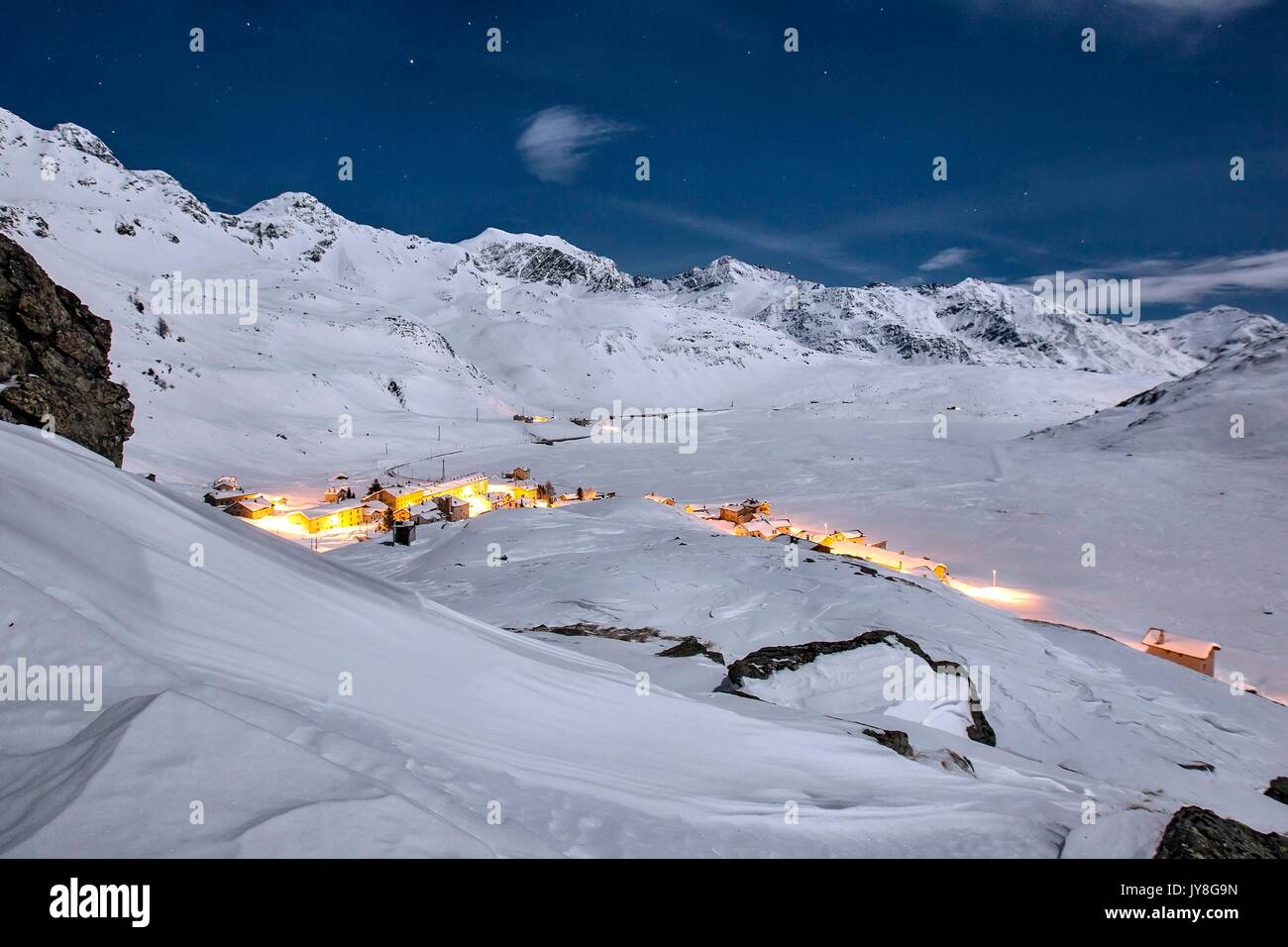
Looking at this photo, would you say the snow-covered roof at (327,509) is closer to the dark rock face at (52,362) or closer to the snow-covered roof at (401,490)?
the snow-covered roof at (401,490)

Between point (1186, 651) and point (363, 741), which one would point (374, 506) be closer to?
point (363, 741)

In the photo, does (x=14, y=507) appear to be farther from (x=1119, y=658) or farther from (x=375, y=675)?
(x=1119, y=658)

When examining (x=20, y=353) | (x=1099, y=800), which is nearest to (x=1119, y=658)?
(x=1099, y=800)

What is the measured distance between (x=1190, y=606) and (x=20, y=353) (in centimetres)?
3468

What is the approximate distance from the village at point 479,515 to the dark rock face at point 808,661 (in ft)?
28.4

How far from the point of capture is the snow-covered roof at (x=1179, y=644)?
59.0 ft

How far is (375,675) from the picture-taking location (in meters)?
4.86

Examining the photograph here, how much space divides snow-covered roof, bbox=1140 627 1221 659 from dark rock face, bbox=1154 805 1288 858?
1705 cm

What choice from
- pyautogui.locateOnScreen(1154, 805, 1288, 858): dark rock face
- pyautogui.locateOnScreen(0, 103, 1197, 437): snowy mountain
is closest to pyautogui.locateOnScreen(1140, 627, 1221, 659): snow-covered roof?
pyautogui.locateOnScreen(1154, 805, 1288, 858): dark rock face

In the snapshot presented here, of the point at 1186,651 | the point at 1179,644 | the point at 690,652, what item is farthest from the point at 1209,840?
the point at 1179,644

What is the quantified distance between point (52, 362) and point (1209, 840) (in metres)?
15.8

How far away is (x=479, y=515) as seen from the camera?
2852 centimetres

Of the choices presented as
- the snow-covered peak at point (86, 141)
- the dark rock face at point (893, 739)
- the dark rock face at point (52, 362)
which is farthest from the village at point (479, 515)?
the snow-covered peak at point (86, 141)

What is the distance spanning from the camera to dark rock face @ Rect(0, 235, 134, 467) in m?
9.27
